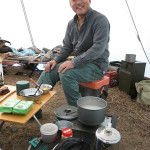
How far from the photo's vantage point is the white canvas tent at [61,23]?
3.17 meters

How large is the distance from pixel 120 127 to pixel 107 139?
1.21 metres

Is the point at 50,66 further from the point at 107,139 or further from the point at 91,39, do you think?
the point at 107,139

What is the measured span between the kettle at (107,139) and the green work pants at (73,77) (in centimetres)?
83

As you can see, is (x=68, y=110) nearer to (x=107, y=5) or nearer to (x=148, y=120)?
(x=148, y=120)

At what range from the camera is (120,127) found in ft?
6.52

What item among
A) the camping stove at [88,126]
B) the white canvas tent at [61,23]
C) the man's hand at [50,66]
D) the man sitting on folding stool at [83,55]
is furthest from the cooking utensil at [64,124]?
the white canvas tent at [61,23]

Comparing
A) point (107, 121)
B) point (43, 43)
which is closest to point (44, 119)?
point (107, 121)

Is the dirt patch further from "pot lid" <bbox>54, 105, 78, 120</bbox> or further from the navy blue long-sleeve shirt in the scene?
the navy blue long-sleeve shirt

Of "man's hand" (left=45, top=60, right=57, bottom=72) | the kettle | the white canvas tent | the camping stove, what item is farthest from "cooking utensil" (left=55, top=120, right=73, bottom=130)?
the white canvas tent

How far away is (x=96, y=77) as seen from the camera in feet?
6.39

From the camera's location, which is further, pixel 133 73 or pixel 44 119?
pixel 133 73

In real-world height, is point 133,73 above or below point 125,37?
below

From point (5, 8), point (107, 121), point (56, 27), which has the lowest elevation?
point (107, 121)

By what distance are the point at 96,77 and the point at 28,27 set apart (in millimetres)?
3464
